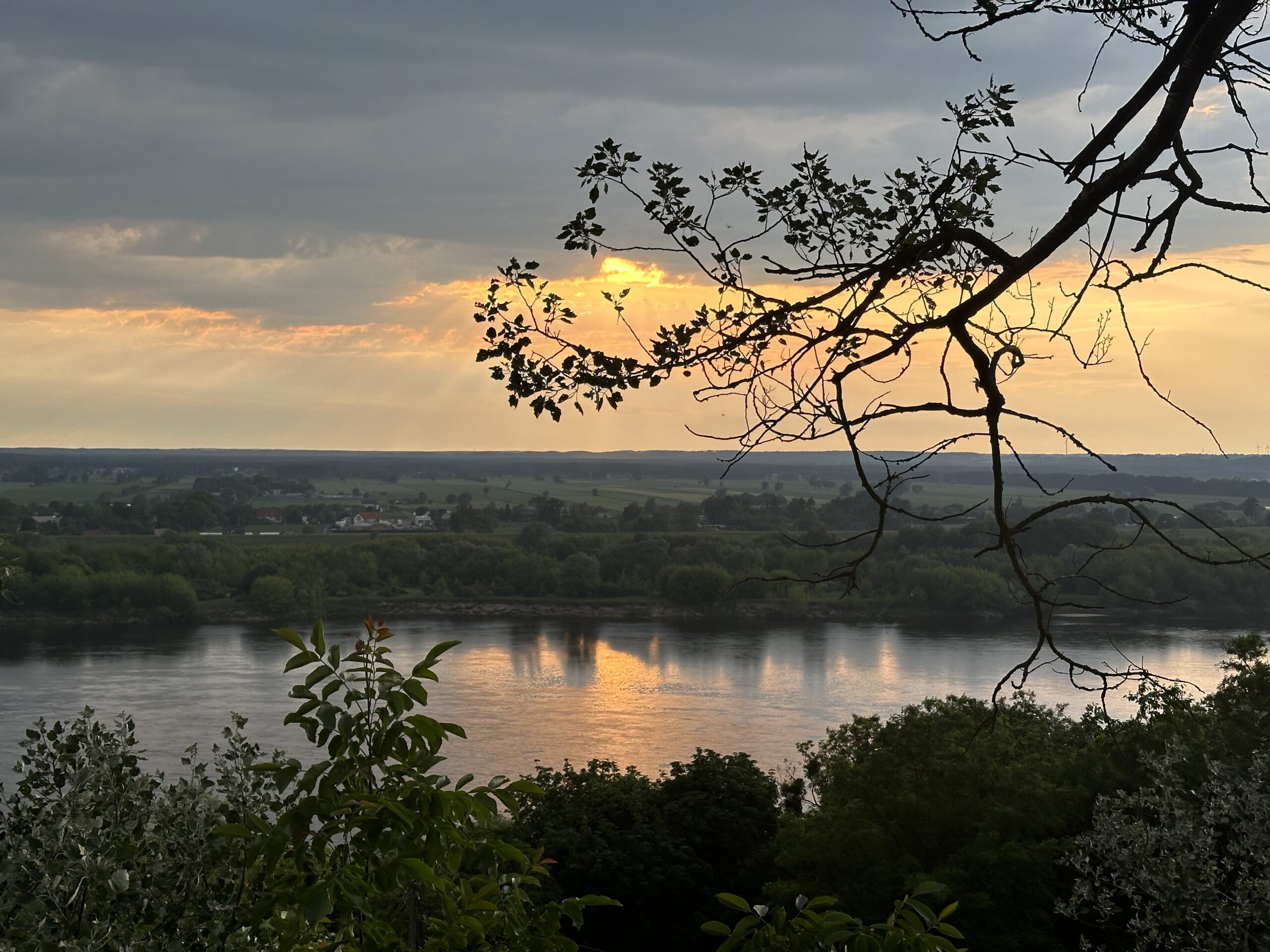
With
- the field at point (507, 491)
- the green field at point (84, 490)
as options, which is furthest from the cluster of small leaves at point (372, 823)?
the green field at point (84, 490)

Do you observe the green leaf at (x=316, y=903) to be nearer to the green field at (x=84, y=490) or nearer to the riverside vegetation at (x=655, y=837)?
the riverside vegetation at (x=655, y=837)

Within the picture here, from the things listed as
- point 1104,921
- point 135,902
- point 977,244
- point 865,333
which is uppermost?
point 977,244

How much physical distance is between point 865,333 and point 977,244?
34cm

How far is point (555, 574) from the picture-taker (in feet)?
226

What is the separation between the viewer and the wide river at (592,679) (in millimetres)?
32750

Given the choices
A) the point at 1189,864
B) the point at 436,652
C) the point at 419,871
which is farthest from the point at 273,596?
the point at 419,871

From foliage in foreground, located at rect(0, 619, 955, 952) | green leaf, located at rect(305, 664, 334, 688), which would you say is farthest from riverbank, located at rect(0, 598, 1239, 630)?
green leaf, located at rect(305, 664, 334, 688)

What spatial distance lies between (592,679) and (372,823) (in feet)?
133

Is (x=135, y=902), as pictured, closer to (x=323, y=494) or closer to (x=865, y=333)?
(x=865, y=333)

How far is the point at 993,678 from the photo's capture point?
1558 inches

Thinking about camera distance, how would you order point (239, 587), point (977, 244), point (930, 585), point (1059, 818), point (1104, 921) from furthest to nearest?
point (239, 587) → point (930, 585) → point (1059, 818) → point (1104, 921) → point (977, 244)

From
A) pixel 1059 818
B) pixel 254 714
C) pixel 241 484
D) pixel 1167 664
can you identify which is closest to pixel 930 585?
pixel 1167 664

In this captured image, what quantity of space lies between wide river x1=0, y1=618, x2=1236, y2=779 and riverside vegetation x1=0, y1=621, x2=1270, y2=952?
259 inches

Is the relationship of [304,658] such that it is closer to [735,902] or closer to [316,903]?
[316,903]
